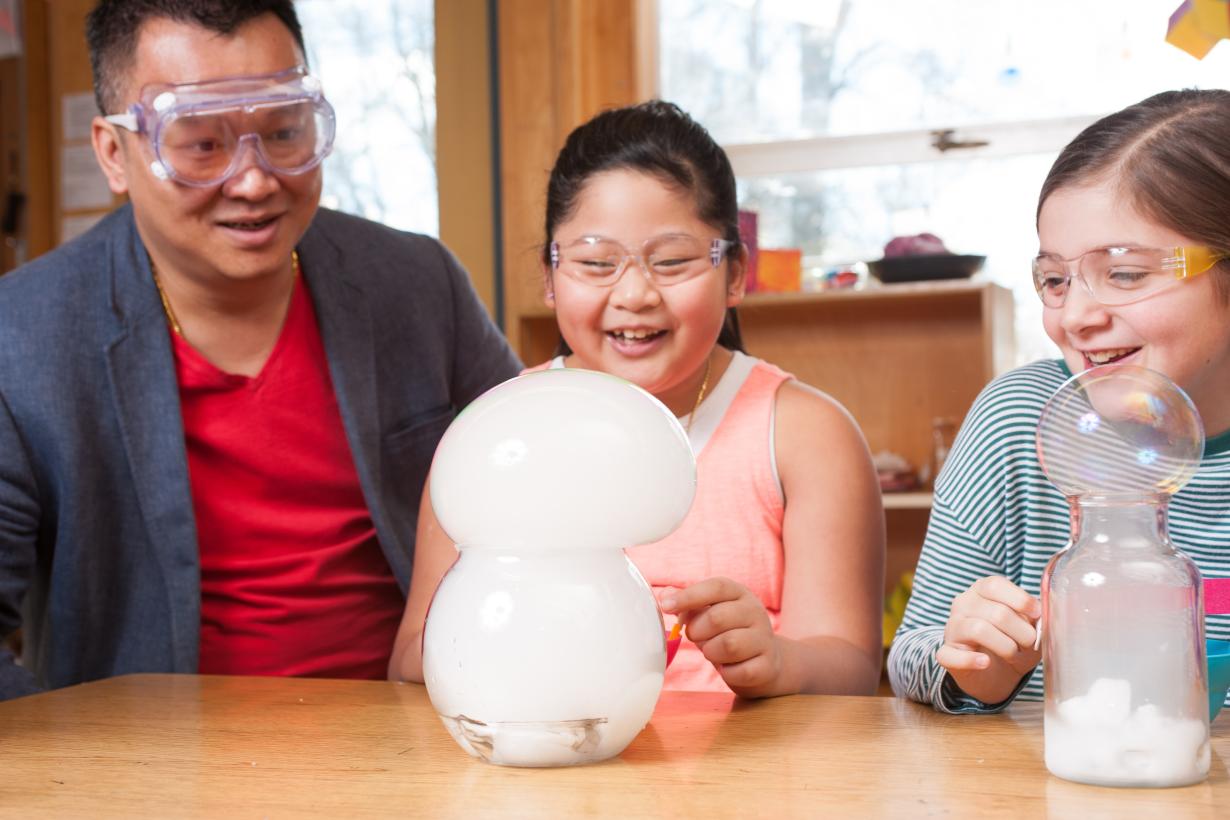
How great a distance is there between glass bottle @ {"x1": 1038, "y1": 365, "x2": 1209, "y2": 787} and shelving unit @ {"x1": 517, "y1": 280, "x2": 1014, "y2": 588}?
8.55ft

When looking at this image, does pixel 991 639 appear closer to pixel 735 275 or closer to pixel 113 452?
pixel 735 275

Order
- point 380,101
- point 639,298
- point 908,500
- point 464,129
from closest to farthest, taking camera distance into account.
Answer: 1. point 639,298
2. point 908,500
3. point 464,129
4. point 380,101

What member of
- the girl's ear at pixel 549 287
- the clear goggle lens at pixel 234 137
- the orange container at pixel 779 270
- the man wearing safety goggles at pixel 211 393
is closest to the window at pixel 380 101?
the orange container at pixel 779 270

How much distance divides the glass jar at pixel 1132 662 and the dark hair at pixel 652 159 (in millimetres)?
802

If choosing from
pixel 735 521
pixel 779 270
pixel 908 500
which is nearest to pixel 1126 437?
pixel 735 521

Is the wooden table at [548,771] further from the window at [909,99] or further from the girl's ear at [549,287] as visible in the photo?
the window at [909,99]

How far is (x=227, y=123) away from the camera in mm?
1652

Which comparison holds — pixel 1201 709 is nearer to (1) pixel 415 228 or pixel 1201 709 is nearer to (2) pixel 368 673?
(2) pixel 368 673

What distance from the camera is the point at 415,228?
417 cm

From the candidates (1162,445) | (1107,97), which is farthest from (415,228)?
(1162,445)

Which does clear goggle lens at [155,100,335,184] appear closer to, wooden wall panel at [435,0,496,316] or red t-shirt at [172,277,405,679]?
red t-shirt at [172,277,405,679]

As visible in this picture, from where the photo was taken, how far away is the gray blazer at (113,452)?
165 cm

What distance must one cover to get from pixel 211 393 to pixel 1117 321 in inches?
48.4

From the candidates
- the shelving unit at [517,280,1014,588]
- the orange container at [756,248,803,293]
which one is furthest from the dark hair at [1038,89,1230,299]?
the orange container at [756,248,803,293]
